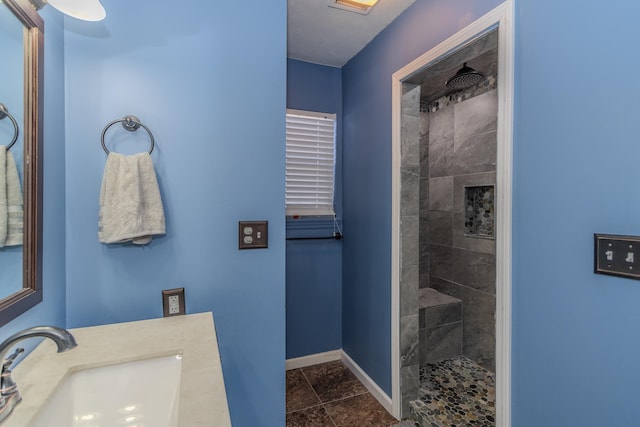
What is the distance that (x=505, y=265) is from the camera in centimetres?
Result: 121

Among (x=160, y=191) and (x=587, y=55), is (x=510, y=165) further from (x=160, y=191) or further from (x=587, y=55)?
(x=160, y=191)

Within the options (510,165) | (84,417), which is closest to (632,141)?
(510,165)

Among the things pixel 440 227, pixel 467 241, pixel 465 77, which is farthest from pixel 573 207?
pixel 440 227

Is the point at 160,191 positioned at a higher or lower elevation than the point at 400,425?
higher

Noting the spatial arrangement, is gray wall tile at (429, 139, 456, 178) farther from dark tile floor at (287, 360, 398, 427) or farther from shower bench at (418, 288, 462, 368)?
dark tile floor at (287, 360, 398, 427)

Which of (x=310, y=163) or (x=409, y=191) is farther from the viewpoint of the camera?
(x=310, y=163)

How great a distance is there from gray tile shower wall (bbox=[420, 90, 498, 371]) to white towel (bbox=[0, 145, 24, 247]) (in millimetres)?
2727

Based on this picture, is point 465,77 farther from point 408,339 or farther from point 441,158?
point 408,339

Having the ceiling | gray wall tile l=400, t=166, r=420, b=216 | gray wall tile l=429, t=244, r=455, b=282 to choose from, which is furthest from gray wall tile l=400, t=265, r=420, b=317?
the ceiling

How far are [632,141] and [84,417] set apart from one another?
1.70 metres

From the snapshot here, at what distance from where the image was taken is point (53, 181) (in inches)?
40.3

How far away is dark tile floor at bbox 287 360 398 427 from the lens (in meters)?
1.91

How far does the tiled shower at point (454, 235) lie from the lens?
89.4 inches

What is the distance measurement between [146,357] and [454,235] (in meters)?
2.65
